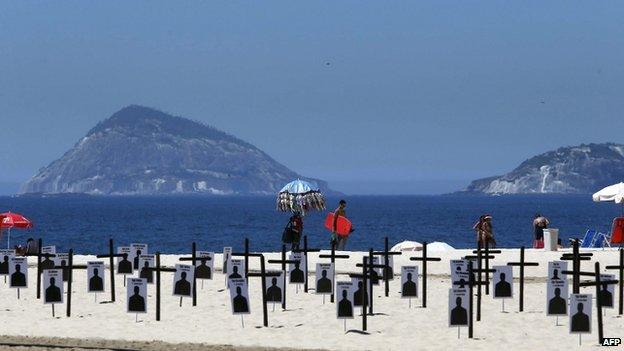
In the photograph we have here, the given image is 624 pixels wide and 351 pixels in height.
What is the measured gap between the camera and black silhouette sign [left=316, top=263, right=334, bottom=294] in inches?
1084

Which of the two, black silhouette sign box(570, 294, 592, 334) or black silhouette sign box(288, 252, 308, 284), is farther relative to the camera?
black silhouette sign box(288, 252, 308, 284)

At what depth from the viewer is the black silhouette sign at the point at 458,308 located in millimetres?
22422

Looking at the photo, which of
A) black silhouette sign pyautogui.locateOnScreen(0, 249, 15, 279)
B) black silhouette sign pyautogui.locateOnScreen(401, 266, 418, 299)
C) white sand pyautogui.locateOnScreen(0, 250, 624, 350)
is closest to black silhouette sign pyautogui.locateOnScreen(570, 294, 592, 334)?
white sand pyautogui.locateOnScreen(0, 250, 624, 350)

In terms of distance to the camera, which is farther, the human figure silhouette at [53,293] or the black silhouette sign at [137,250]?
the black silhouette sign at [137,250]

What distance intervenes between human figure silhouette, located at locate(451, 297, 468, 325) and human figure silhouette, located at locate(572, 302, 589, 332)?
1901mm

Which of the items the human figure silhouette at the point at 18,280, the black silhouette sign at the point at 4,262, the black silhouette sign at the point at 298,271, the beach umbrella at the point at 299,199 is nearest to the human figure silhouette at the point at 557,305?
the black silhouette sign at the point at 298,271

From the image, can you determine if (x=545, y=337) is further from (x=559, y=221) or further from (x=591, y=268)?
(x=559, y=221)

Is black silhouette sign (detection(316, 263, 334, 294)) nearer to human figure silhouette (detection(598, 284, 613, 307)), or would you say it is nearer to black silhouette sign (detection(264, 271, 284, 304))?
black silhouette sign (detection(264, 271, 284, 304))

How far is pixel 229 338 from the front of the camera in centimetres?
2258

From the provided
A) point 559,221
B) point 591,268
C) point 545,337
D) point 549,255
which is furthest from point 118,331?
point 559,221

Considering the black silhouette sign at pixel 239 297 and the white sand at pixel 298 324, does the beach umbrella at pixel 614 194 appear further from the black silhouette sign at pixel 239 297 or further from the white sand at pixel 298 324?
the black silhouette sign at pixel 239 297

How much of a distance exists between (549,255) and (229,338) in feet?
63.9

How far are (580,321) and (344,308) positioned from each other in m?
4.22

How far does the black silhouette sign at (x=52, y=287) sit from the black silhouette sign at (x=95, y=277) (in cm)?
193
